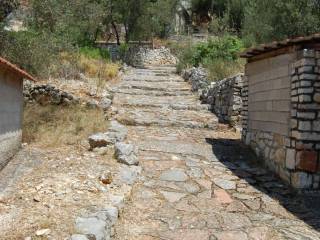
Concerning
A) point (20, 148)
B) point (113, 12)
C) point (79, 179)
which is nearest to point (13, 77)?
point (20, 148)

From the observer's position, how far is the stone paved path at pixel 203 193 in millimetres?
5730

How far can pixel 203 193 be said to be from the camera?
7.05 metres

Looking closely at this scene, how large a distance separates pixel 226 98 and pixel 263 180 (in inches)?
190

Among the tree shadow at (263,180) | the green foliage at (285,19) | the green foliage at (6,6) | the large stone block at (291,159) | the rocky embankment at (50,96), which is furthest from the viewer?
the green foliage at (285,19)

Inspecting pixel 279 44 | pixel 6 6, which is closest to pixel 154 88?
pixel 6 6

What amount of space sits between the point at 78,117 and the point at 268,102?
479 cm

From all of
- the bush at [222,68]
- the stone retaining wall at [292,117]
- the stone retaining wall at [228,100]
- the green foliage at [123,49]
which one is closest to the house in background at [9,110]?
the stone retaining wall at [292,117]

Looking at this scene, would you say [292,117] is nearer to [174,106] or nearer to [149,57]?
[174,106]

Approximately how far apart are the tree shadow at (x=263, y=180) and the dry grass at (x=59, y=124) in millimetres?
2980

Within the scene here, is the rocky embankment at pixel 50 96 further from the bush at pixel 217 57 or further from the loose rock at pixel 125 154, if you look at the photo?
the bush at pixel 217 57

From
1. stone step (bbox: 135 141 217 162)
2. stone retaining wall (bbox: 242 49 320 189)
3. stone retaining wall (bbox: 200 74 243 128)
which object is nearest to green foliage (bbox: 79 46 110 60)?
stone retaining wall (bbox: 200 74 243 128)

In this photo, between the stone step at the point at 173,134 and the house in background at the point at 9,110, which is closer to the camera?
the house in background at the point at 9,110

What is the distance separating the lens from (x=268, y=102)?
8625 millimetres

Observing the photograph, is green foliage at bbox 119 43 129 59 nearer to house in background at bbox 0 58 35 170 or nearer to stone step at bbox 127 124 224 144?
stone step at bbox 127 124 224 144
